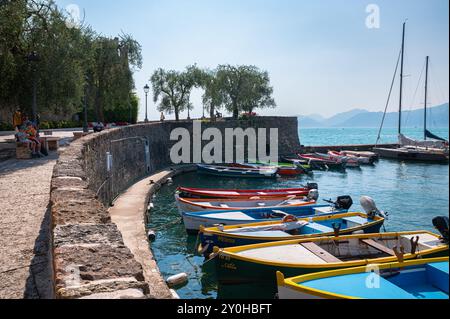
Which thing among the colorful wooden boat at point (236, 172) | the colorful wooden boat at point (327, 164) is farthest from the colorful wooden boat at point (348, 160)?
the colorful wooden boat at point (236, 172)

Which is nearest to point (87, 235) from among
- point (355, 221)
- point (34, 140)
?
point (355, 221)

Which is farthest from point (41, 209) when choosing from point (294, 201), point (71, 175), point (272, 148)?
point (272, 148)

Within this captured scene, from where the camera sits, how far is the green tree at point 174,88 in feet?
155

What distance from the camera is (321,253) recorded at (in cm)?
949

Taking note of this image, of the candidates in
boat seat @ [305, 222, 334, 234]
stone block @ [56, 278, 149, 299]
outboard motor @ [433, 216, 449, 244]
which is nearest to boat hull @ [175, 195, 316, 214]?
boat seat @ [305, 222, 334, 234]

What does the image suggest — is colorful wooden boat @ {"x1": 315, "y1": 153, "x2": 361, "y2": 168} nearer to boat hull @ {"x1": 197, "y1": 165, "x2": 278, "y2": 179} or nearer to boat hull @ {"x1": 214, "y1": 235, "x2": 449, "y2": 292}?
boat hull @ {"x1": 197, "y1": 165, "x2": 278, "y2": 179}

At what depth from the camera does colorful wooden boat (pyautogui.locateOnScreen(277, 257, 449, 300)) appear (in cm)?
666

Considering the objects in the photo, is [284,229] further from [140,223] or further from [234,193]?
[234,193]

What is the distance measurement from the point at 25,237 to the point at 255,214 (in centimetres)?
988

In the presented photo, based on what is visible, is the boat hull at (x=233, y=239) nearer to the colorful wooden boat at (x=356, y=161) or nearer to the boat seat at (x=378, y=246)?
the boat seat at (x=378, y=246)

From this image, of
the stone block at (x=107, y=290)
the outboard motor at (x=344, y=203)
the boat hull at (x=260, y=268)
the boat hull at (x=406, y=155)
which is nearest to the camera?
the stone block at (x=107, y=290)

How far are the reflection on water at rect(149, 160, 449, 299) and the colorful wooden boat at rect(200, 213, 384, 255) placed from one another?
1046mm

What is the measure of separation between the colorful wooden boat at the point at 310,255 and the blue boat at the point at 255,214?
4.24 meters
